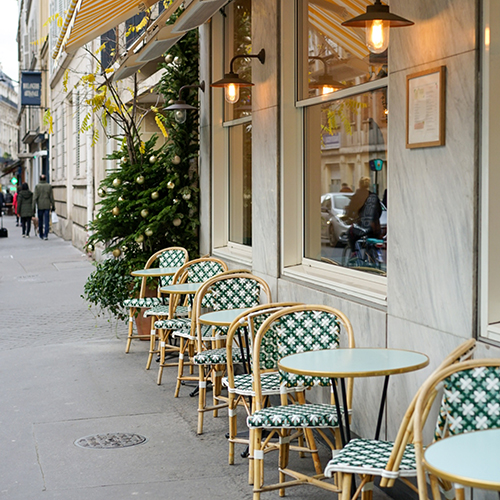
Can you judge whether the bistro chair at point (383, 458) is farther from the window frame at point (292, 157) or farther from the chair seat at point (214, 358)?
the window frame at point (292, 157)

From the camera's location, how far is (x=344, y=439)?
4199 mm

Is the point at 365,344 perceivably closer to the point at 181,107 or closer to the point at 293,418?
the point at 293,418

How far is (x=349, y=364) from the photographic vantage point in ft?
13.3

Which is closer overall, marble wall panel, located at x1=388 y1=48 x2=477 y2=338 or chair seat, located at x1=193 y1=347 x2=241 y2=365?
marble wall panel, located at x1=388 y1=48 x2=477 y2=338

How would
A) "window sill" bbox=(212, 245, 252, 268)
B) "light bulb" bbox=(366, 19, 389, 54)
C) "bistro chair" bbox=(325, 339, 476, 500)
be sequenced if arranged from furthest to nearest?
"window sill" bbox=(212, 245, 252, 268), "light bulb" bbox=(366, 19, 389, 54), "bistro chair" bbox=(325, 339, 476, 500)

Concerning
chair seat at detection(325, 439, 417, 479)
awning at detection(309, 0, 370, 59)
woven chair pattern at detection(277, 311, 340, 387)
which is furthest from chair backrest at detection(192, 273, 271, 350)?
chair seat at detection(325, 439, 417, 479)

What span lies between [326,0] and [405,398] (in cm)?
322

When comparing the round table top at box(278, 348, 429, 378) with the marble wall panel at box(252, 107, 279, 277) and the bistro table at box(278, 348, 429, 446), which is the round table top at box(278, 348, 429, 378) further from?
the marble wall panel at box(252, 107, 279, 277)

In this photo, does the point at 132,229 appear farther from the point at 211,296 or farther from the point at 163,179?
the point at 211,296

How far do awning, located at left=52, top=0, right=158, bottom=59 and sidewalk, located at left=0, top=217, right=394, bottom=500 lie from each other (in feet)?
10.8

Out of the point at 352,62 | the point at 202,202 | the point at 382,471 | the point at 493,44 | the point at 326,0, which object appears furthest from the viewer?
the point at 202,202

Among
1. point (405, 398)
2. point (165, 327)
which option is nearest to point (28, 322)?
point (165, 327)

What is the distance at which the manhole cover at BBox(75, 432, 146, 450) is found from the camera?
5527 millimetres

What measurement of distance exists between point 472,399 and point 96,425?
3.57 meters
